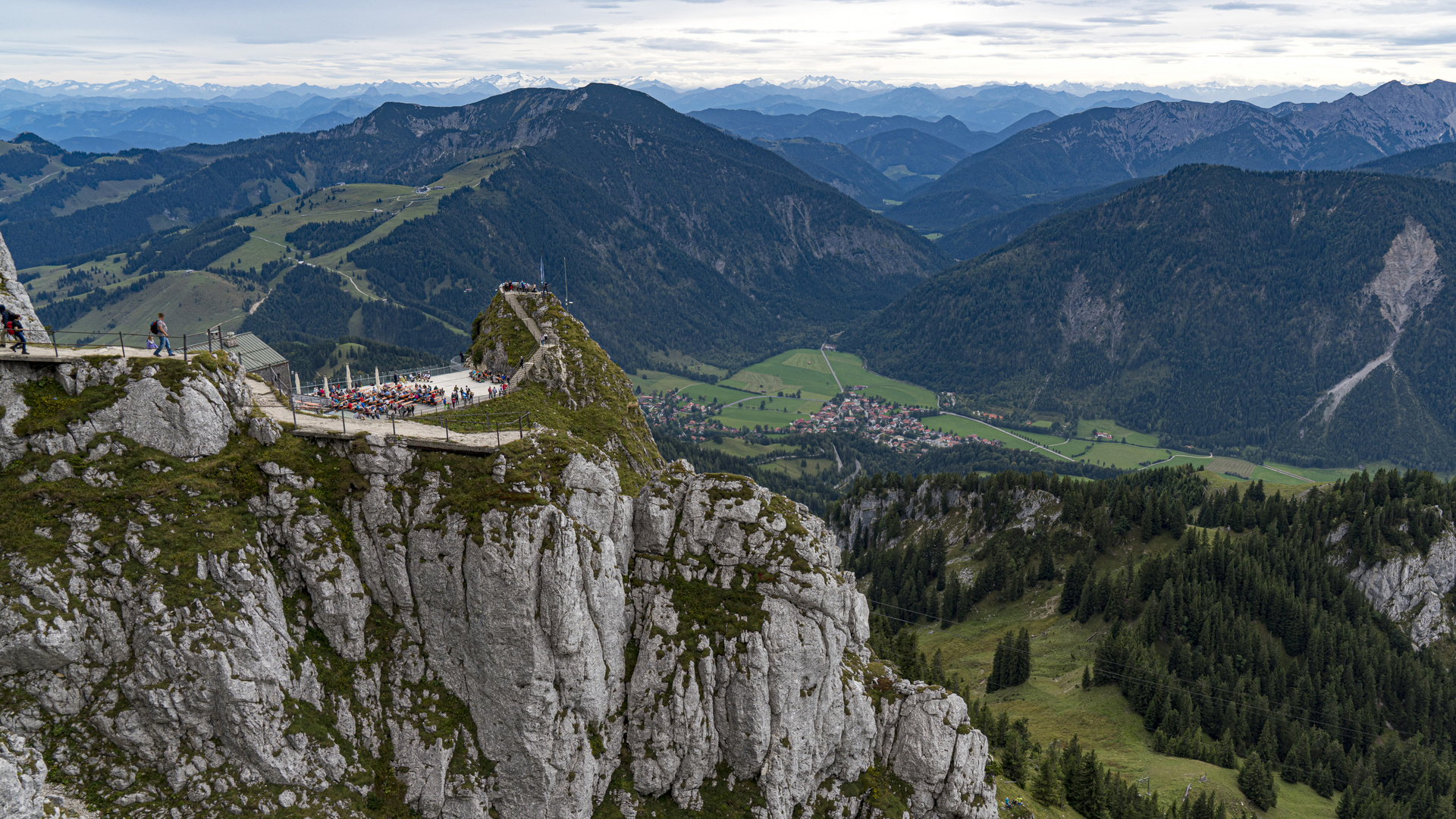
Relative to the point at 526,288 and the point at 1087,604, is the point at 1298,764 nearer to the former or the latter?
the point at 1087,604

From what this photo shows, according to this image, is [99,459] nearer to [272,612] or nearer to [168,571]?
[168,571]

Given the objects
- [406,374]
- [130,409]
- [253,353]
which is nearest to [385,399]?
[253,353]

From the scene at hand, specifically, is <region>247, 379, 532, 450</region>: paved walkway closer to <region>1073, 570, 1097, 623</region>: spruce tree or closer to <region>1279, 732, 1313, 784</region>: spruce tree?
<region>1279, 732, 1313, 784</region>: spruce tree

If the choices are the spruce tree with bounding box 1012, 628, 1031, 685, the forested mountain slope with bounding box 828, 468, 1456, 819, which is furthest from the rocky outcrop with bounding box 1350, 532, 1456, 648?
the spruce tree with bounding box 1012, 628, 1031, 685

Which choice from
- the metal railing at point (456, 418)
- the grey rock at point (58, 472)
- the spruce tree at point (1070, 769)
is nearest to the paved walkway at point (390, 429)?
the metal railing at point (456, 418)

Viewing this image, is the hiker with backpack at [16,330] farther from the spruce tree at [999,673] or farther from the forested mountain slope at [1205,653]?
the spruce tree at [999,673]

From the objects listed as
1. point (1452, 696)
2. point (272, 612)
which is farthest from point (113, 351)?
point (1452, 696)
